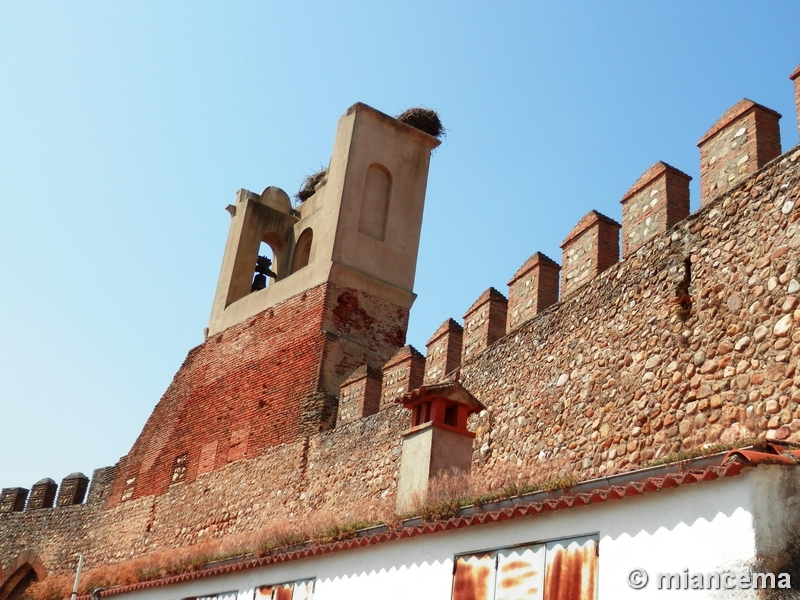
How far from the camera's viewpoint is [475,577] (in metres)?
6.16

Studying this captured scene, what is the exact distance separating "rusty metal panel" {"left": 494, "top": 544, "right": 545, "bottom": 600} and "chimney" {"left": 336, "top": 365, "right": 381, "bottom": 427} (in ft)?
20.8

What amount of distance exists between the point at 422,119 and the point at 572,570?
11.6m

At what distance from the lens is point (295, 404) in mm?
13484

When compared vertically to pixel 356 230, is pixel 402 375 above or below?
below

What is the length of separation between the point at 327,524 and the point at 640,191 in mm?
4246

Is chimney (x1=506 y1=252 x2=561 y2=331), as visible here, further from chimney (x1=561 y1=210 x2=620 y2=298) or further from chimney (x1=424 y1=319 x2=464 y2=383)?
chimney (x1=424 y1=319 x2=464 y2=383)

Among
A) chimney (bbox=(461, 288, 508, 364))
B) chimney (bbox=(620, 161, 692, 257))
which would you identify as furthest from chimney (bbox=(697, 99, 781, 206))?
chimney (bbox=(461, 288, 508, 364))

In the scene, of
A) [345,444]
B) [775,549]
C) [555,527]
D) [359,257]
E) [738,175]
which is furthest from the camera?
[359,257]

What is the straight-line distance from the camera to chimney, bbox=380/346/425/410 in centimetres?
1173

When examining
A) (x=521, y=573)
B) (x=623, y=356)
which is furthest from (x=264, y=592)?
(x=623, y=356)

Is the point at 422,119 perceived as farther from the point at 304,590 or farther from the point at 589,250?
the point at 304,590

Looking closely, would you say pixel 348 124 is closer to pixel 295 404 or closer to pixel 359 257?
pixel 359 257

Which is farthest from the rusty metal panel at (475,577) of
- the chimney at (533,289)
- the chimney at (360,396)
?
the chimney at (360,396)

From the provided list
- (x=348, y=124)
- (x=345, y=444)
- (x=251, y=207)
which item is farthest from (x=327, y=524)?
(x=251, y=207)
